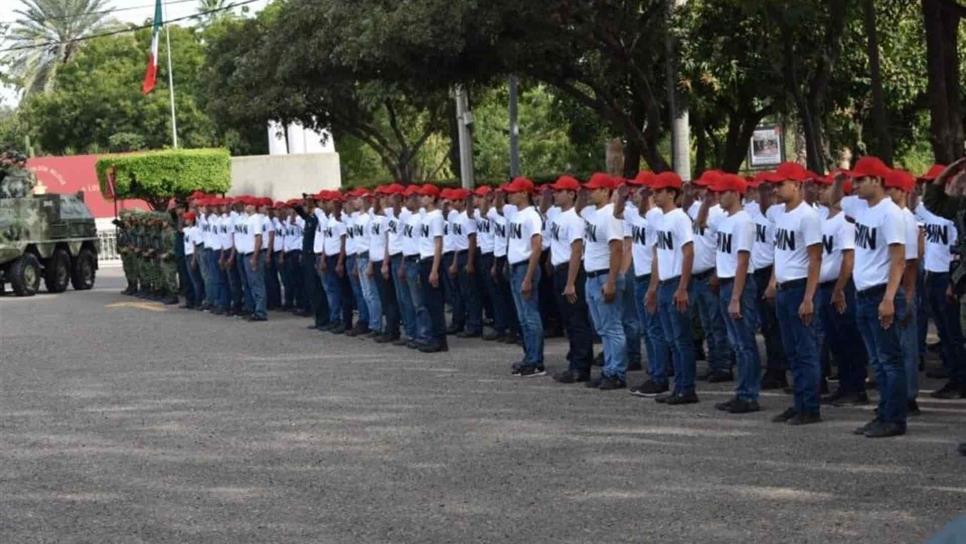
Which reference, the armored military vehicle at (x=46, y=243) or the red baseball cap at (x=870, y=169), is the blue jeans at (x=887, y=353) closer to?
the red baseball cap at (x=870, y=169)

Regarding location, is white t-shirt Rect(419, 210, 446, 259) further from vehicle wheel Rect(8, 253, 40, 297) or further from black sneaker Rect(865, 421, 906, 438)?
vehicle wheel Rect(8, 253, 40, 297)

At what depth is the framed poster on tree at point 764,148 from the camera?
125 ft

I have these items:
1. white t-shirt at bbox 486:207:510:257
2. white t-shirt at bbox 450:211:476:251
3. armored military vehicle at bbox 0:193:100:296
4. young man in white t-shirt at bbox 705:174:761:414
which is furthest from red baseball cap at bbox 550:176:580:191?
armored military vehicle at bbox 0:193:100:296

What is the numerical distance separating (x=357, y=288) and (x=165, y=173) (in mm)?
37465

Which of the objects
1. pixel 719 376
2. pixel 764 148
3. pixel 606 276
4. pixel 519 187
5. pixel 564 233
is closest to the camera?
pixel 606 276

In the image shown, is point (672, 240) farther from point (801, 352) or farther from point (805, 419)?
point (805, 419)

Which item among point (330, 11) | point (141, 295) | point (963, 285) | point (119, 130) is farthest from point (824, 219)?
point (119, 130)

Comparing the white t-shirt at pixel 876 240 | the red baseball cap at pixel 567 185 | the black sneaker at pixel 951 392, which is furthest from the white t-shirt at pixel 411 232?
the white t-shirt at pixel 876 240

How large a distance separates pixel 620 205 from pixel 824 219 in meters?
2.60

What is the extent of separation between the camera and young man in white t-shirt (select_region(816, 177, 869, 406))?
40.4 feet

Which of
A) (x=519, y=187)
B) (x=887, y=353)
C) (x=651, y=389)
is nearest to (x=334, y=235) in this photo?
(x=519, y=187)

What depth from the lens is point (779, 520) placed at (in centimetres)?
884

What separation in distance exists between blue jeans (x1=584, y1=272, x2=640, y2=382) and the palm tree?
80.5m

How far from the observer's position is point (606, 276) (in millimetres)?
14891
